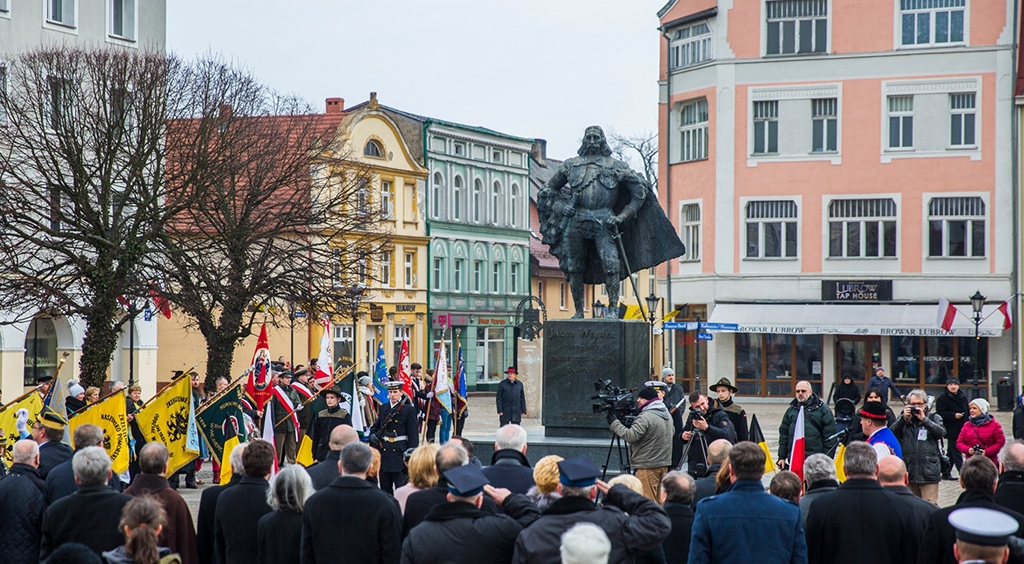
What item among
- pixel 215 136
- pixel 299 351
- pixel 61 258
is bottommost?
pixel 299 351

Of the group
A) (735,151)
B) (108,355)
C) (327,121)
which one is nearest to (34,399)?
(108,355)

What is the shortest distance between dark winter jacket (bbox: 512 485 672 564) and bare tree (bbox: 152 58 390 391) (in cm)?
2456

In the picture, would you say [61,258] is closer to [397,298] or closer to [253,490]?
[397,298]

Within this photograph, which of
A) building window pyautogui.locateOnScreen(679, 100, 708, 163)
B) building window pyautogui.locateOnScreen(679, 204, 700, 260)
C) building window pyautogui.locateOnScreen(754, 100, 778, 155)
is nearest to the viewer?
building window pyautogui.locateOnScreen(754, 100, 778, 155)

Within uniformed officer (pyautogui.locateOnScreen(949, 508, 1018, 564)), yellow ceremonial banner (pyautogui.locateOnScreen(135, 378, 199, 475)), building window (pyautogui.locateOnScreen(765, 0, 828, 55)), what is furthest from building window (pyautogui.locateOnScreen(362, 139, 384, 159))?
uniformed officer (pyautogui.locateOnScreen(949, 508, 1018, 564))

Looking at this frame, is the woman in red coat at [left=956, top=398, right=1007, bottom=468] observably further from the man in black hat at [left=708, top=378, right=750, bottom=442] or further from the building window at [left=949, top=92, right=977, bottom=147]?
the building window at [left=949, top=92, right=977, bottom=147]

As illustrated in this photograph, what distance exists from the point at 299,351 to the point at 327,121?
961cm

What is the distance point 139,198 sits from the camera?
31.9m

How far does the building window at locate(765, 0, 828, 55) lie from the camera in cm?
4459

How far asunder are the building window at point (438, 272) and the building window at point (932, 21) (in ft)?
78.7

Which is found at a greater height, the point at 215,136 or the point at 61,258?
the point at 215,136

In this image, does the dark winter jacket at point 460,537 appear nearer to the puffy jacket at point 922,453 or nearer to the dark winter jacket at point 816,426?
the puffy jacket at point 922,453

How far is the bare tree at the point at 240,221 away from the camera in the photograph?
32250mm

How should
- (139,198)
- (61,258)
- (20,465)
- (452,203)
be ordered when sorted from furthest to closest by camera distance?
(452,203)
(61,258)
(139,198)
(20,465)
